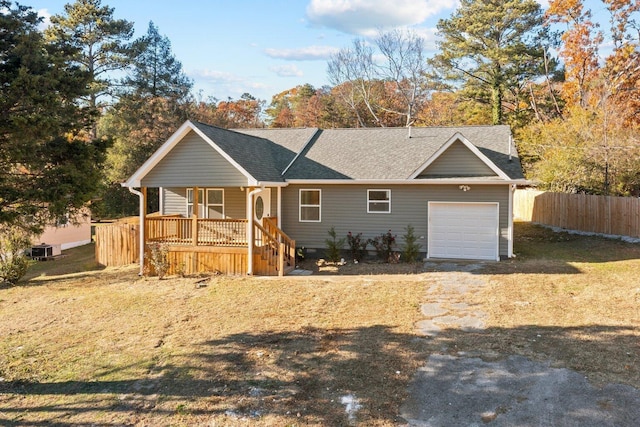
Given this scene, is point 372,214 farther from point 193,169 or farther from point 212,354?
point 212,354

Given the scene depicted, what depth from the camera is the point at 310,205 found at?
16125 millimetres

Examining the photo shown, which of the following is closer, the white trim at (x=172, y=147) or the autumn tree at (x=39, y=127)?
the autumn tree at (x=39, y=127)

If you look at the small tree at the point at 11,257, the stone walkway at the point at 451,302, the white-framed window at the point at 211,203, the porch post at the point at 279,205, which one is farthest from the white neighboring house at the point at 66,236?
the stone walkway at the point at 451,302

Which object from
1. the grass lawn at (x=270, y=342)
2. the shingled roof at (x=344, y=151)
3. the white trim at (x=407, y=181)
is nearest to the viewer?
the grass lawn at (x=270, y=342)

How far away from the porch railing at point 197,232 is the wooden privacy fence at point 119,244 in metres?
2.24

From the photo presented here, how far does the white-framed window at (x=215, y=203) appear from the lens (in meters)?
16.3

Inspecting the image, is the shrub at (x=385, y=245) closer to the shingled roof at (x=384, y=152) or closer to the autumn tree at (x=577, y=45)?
the shingled roof at (x=384, y=152)

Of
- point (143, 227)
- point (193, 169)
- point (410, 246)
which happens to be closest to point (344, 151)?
point (410, 246)

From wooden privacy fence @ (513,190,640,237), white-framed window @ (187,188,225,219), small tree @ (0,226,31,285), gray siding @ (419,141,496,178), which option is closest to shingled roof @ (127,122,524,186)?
gray siding @ (419,141,496,178)

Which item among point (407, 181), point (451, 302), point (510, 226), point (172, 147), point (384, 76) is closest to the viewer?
point (451, 302)

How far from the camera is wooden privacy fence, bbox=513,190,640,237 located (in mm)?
17973

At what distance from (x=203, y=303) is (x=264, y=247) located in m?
3.66

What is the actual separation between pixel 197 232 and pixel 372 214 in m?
5.94

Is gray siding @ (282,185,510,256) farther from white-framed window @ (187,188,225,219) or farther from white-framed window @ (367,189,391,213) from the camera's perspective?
white-framed window @ (187,188,225,219)
